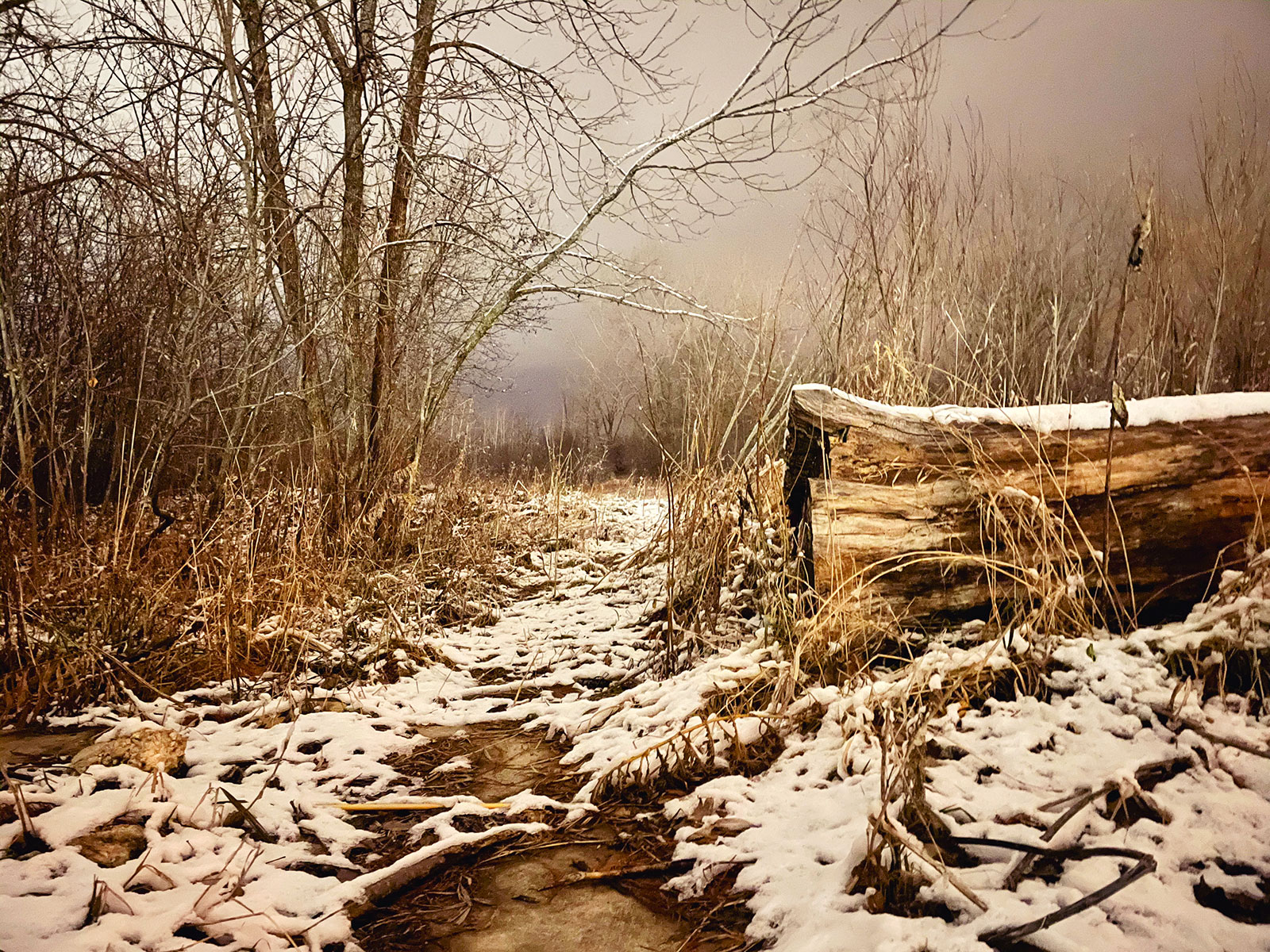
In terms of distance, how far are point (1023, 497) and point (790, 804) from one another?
1.36 m

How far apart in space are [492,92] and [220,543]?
3715mm

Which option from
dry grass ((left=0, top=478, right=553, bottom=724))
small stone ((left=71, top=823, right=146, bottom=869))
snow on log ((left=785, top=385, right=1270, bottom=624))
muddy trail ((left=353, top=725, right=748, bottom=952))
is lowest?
muddy trail ((left=353, top=725, right=748, bottom=952))

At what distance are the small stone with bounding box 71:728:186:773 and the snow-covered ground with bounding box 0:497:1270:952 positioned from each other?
0.07 metres

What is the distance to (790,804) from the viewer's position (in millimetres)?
1669

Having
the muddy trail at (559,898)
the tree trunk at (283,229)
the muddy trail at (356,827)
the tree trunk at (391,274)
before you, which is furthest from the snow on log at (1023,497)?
the tree trunk at (391,274)

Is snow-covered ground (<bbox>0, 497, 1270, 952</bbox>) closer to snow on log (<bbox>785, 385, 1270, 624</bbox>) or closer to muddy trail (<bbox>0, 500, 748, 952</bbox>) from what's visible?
muddy trail (<bbox>0, 500, 748, 952</bbox>)

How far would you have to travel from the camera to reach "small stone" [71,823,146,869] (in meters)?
1.42

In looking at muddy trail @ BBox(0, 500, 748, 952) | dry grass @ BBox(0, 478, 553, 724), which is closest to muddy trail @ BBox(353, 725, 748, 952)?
muddy trail @ BBox(0, 500, 748, 952)

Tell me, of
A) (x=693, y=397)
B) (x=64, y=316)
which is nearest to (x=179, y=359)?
(x=64, y=316)

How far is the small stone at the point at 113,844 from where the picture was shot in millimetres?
1418

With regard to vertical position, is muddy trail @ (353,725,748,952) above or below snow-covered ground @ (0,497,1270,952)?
below

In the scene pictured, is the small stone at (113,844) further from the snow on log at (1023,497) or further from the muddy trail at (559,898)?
the snow on log at (1023,497)

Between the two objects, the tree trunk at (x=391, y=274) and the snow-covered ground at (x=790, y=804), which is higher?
the tree trunk at (x=391, y=274)

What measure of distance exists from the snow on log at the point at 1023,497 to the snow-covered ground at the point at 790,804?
319 millimetres
